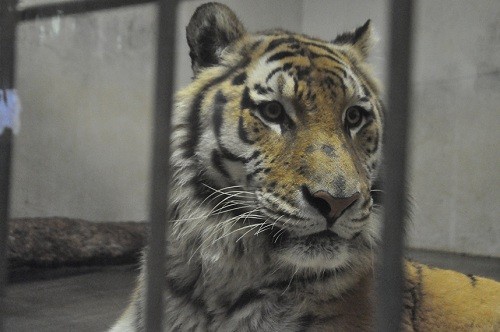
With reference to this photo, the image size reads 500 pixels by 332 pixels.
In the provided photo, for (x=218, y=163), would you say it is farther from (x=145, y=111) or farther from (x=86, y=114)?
(x=145, y=111)

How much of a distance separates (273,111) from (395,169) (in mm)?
1073

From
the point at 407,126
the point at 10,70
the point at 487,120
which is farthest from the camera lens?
the point at 487,120

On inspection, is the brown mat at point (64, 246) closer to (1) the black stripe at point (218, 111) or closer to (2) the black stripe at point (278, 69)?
(1) the black stripe at point (218, 111)

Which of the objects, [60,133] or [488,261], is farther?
[488,261]

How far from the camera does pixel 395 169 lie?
0.61m

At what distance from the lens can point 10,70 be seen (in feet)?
3.12

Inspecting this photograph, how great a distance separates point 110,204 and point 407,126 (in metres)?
5.10

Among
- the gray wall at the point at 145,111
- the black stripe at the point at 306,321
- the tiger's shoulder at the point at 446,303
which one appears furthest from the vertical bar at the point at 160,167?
the gray wall at the point at 145,111

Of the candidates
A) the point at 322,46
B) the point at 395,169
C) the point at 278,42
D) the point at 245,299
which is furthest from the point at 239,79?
the point at 395,169

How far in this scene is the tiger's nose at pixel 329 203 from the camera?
56.4 inches

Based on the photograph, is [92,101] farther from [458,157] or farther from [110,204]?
[458,157]

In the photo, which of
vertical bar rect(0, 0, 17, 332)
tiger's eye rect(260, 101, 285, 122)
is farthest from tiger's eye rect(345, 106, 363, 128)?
vertical bar rect(0, 0, 17, 332)

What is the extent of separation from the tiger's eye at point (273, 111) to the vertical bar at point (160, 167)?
0.90 m

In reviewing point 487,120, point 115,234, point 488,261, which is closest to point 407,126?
point 115,234
